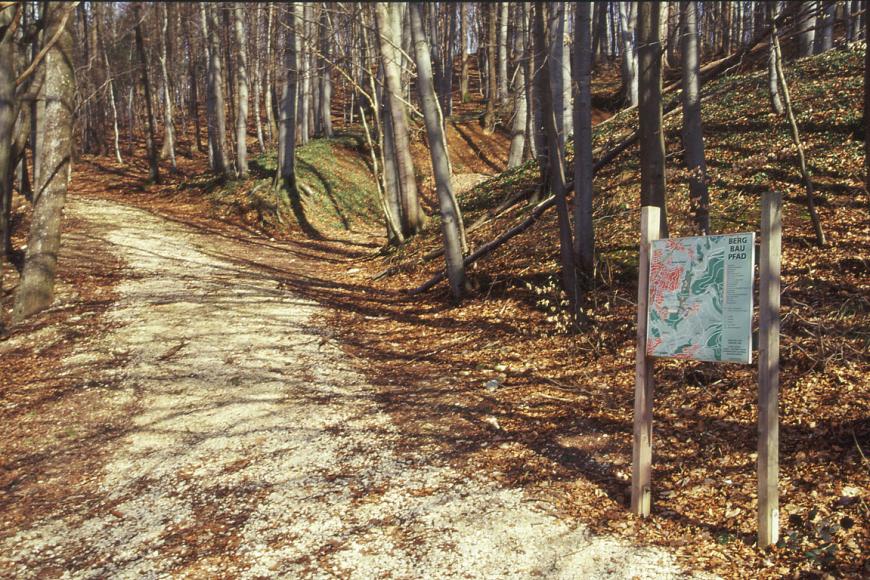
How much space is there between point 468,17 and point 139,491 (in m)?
42.5

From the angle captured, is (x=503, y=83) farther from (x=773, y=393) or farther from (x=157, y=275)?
(x=773, y=393)

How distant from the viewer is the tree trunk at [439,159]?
1040 centimetres

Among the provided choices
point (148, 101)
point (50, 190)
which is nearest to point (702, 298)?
point (50, 190)

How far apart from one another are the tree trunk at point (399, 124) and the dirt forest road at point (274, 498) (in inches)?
230

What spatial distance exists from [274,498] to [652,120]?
5.18 metres

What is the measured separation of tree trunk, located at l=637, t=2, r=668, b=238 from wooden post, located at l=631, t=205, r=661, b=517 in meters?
2.37

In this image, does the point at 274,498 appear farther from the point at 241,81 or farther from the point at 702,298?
the point at 241,81

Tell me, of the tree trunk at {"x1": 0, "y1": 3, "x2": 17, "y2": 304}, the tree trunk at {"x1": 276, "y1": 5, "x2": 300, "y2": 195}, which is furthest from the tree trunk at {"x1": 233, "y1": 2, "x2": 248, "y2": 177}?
the tree trunk at {"x1": 0, "y1": 3, "x2": 17, "y2": 304}

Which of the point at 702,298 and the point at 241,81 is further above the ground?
the point at 241,81

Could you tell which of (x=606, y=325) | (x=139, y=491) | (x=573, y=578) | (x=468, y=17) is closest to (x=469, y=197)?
(x=606, y=325)

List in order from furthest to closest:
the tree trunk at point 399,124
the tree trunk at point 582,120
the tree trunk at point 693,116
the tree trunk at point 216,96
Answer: the tree trunk at point 216,96 < the tree trunk at point 399,124 < the tree trunk at point 582,120 < the tree trunk at point 693,116

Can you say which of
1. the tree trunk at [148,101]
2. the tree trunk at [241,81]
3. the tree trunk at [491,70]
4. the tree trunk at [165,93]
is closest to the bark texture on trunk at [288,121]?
the tree trunk at [241,81]

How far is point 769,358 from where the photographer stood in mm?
3988

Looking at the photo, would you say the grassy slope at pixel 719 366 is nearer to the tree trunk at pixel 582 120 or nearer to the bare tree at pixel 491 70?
the tree trunk at pixel 582 120
